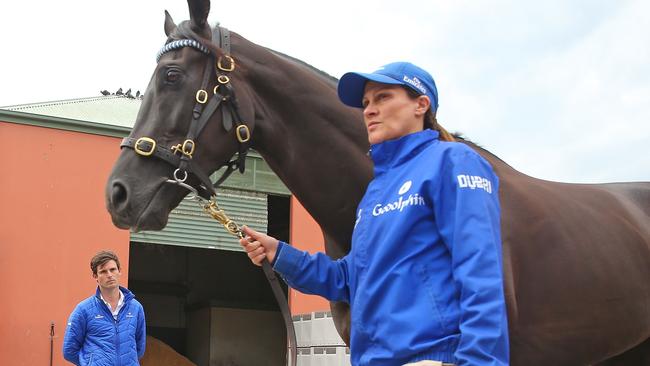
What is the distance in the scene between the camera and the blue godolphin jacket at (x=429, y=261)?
1.66 metres

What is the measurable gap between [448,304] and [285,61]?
151 centimetres

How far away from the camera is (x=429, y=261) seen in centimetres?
181

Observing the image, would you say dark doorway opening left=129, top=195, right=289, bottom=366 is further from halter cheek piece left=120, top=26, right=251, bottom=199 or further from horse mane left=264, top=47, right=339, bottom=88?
halter cheek piece left=120, top=26, right=251, bottom=199

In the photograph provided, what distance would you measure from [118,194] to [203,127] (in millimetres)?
392

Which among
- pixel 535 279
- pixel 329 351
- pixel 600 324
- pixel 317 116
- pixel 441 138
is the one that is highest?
pixel 317 116

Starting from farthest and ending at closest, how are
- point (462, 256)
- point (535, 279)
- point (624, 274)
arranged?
point (624, 274), point (535, 279), point (462, 256)

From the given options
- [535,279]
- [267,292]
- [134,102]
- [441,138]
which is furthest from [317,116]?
[267,292]

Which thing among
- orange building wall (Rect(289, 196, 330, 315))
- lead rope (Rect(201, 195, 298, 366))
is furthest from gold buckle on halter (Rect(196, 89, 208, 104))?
orange building wall (Rect(289, 196, 330, 315))

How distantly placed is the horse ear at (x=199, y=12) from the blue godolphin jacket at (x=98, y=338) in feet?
9.92

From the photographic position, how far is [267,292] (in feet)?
52.4

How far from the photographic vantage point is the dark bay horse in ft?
8.50

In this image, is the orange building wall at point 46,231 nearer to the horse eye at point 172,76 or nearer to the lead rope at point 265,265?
the lead rope at point 265,265

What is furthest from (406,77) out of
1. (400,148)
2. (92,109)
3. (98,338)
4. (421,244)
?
Result: (92,109)

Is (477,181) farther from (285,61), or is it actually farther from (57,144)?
(57,144)
